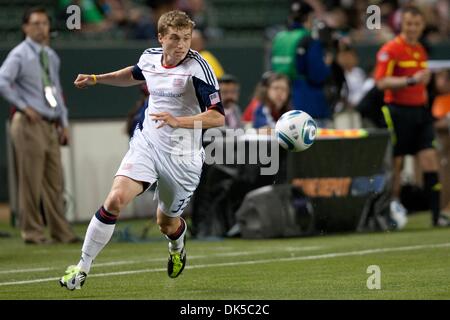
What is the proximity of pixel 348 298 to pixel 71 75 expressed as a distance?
10.7 metres

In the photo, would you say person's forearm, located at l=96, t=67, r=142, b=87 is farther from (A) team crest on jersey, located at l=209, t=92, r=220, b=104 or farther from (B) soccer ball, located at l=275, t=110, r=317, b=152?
(B) soccer ball, located at l=275, t=110, r=317, b=152

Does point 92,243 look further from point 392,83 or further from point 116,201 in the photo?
point 392,83

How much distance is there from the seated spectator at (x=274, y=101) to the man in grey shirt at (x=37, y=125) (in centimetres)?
243

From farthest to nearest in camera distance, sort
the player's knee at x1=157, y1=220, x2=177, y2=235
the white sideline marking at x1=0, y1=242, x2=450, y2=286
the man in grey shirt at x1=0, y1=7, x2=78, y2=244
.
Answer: the man in grey shirt at x1=0, y1=7, x2=78, y2=244 → the white sideline marking at x1=0, y1=242, x2=450, y2=286 → the player's knee at x1=157, y1=220, x2=177, y2=235

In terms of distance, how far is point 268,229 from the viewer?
13.9 metres

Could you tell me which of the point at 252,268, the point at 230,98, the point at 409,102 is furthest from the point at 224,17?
the point at 252,268

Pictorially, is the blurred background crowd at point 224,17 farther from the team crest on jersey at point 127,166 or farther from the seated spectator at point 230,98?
the team crest on jersey at point 127,166

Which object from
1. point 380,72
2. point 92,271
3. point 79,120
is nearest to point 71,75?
point 79,120

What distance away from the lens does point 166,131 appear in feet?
31.3

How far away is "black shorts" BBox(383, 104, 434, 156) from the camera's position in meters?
14.9

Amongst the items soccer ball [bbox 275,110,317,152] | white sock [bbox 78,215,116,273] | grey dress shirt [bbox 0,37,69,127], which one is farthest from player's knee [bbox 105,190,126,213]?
grey dress shirt [bbox 0,37,69,127]

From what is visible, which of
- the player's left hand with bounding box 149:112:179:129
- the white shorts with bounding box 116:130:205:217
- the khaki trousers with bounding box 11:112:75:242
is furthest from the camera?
the khaki trousers with bounding box 11:112:75:242

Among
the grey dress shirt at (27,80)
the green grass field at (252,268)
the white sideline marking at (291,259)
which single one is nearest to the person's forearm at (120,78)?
the green grass field at (252,268)

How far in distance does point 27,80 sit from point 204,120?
497 centimetres
